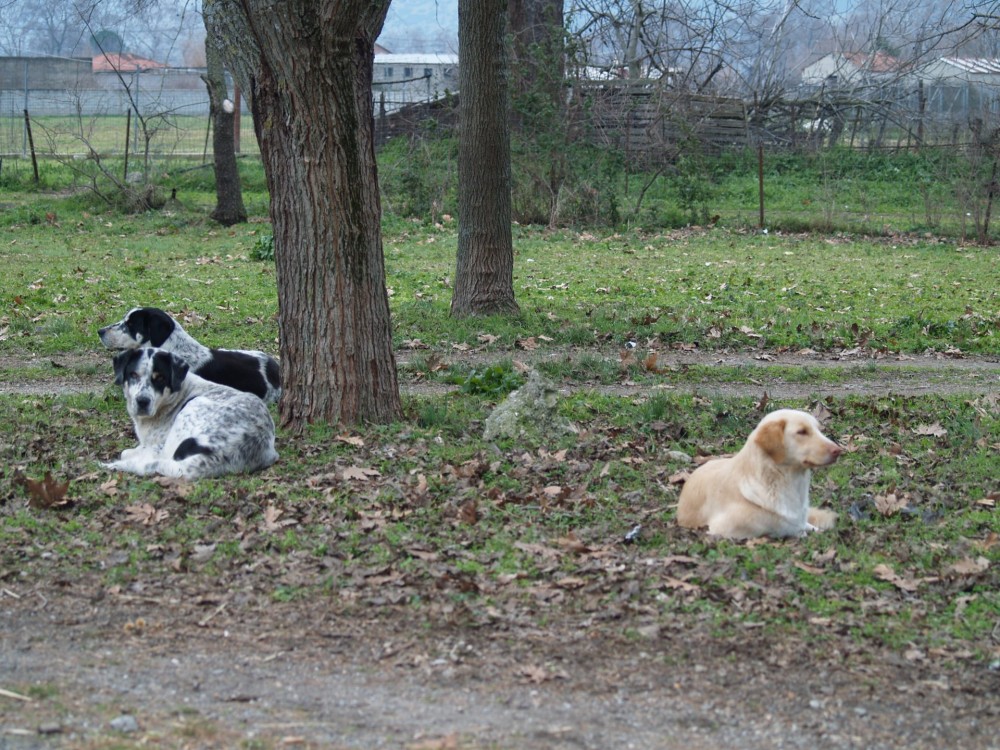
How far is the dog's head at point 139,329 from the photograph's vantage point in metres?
9.44

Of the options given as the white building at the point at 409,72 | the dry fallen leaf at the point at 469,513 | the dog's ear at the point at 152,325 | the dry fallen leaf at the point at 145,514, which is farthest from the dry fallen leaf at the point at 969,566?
the white building at the point at 409,72

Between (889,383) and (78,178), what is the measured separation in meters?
23.5

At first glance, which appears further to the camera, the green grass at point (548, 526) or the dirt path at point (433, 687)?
the green grass at point (548, 526)

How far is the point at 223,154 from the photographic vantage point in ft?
79.9

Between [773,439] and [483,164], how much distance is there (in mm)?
7565

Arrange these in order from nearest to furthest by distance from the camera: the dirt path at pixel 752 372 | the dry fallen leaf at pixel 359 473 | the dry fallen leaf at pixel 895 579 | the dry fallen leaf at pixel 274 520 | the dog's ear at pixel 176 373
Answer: the dry fallen leaf at pixel 895 579 → the dry fallen leaf at pixel 274 520 → the dry fallen leaf at pixel 359 473 → the dog's ear at pixel 176 373 → the dirt path at pixel 752 372

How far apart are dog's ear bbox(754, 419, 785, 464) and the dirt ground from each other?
1.34 metres

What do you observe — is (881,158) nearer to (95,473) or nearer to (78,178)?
(78,178)

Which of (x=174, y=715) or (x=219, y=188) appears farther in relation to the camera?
(x=219, y=188)

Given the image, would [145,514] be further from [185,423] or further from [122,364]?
[122,364]

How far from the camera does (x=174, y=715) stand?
4.29 meters

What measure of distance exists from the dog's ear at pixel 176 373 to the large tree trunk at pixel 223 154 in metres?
17.0

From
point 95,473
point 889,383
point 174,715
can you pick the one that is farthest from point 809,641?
point 889,383

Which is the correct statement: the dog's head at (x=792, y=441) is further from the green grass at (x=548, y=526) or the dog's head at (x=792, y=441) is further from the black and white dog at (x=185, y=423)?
the black and white dog at (x=185, y=423)
